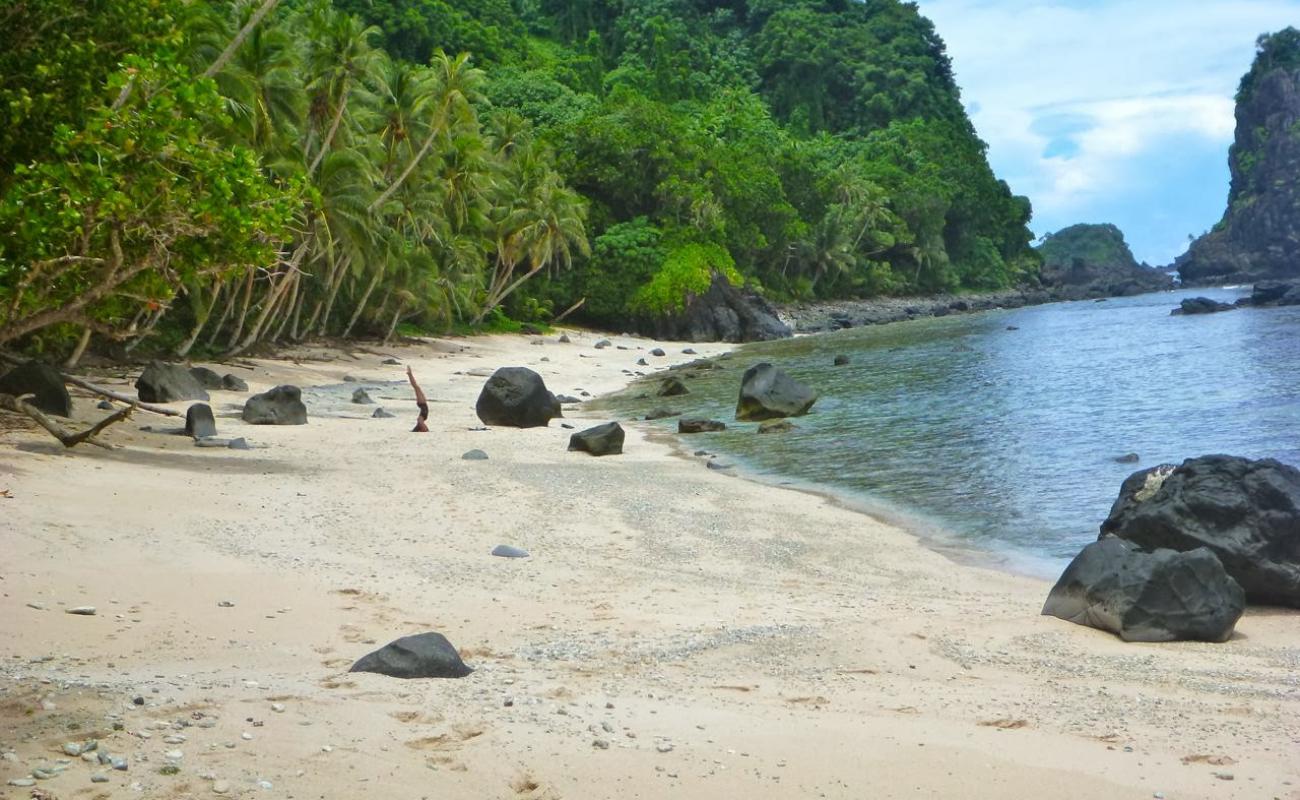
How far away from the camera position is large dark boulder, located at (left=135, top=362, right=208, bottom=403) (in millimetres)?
21438

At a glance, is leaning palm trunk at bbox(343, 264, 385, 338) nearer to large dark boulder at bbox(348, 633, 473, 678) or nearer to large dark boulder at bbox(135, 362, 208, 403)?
large dark boulder at bbox(135, 362, 208, 403)

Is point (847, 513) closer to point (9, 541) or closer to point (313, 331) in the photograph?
point (9, 541)

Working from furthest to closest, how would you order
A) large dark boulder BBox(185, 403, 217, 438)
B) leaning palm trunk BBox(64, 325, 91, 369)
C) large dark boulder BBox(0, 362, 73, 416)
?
leaning palm trunk BBox(64, 325, 91, 369) < large dark boulder BBox(185, 403, 217, 438) < large dark boulder BBox(0, 362, 73, 416)

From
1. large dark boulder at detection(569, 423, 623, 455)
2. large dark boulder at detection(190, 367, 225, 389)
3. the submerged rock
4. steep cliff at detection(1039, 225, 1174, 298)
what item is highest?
steep cliff at detection(1039, 225, 1174, 298)

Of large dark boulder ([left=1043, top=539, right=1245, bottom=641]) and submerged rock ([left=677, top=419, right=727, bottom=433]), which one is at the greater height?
large dark boulder ([left=1043, top=539, right=1245, bottom=641])

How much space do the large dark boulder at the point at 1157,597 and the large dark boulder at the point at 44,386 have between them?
503 inches

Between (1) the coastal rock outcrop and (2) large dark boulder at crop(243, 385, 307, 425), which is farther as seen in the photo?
(1) the coastal rock outcrop

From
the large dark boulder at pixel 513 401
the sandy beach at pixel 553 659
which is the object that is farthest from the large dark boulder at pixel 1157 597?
the large dark boulder at pixel 513 401

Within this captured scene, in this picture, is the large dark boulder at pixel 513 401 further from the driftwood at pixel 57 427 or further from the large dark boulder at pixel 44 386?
the driftwood at pixel 57 427

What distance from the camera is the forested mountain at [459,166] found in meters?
12.9

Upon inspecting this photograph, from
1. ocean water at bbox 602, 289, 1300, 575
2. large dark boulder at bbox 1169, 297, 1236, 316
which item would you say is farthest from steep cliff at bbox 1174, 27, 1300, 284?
ocean water at bbox 602, 289, 1300, 575

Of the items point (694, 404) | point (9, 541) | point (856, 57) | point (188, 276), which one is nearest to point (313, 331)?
point (694, 404)

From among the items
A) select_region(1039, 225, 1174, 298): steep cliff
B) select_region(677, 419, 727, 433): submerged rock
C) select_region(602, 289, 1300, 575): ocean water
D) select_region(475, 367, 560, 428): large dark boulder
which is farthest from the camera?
select_region(1039, 225, 1174, 298): steep cliff

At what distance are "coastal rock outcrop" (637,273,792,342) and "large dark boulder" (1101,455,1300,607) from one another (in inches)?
2002
